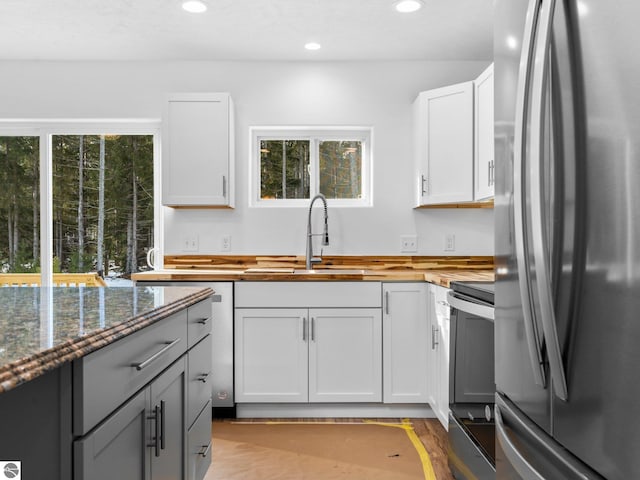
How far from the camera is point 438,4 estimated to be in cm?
262

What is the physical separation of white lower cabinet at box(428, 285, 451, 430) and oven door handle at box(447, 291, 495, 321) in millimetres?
485

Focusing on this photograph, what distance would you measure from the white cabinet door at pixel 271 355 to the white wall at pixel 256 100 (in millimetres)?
712

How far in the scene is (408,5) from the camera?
2617 mm

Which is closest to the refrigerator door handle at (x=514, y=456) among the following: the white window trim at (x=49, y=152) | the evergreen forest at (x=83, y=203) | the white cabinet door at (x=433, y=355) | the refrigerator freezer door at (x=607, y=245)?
the refrigerator freezer door at (x=607, y=245)

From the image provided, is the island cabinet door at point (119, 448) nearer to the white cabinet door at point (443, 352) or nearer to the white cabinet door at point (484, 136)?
the white cabinet door at point (443, 352)

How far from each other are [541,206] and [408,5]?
2.24 m

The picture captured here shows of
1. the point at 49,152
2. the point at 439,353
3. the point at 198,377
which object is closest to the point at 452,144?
the point at 439,353

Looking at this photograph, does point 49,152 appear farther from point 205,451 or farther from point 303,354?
point 205,451

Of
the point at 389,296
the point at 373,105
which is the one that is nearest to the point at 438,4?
the point at 373,105

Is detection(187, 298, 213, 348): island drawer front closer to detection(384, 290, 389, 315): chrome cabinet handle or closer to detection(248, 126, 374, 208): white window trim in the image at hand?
detection(384, 290, 389, 315): chrome cabinet handle

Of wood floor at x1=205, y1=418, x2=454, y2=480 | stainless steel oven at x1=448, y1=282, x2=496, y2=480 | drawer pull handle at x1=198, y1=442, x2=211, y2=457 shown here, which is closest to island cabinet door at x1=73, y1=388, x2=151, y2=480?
drawer pull handle at x1=198, y1=442, x2=211, y2=457

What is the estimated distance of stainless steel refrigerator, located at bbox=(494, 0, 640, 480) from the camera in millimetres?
605

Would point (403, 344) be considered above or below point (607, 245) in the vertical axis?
below

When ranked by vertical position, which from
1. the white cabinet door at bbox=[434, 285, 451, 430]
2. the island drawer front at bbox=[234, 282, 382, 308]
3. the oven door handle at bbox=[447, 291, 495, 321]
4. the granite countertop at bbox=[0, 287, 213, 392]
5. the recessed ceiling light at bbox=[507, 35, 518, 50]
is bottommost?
the white cabinet door at bbox=[434, 285, 451, 430]
